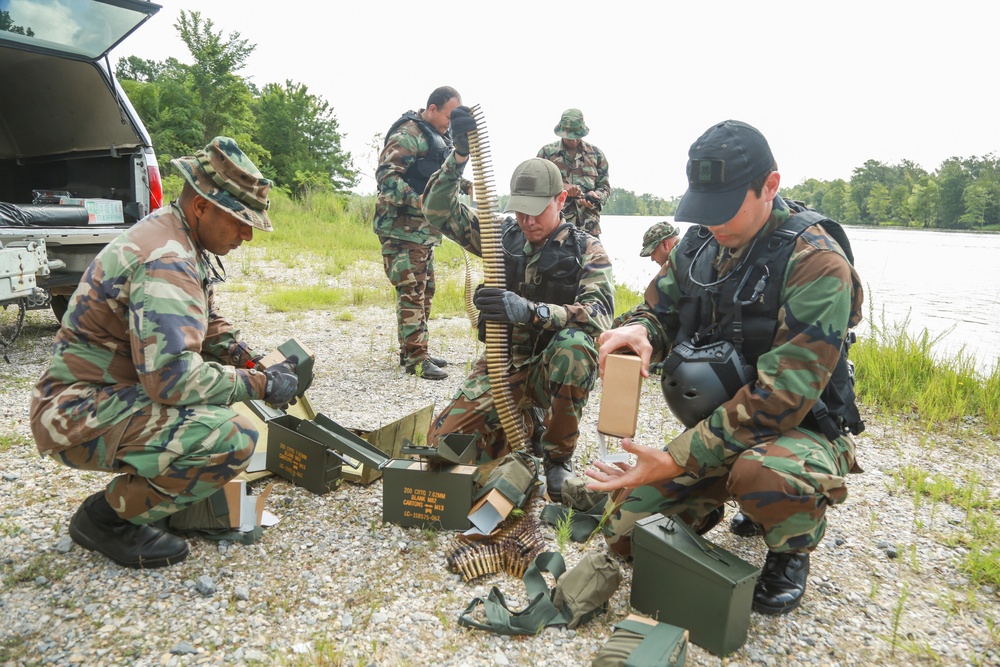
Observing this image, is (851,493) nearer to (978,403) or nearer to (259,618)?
(978,403)

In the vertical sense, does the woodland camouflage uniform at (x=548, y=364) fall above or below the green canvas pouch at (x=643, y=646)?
above

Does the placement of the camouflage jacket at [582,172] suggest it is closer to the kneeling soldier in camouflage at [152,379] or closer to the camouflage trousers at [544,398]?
the camouflage trousers at [544,398]

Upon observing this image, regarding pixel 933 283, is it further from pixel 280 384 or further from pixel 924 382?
pixel 280 384

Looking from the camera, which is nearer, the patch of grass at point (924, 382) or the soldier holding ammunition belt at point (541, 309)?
the soldier holding ammunition belt at point (541, 309)

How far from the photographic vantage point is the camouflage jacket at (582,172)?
27.4 ft

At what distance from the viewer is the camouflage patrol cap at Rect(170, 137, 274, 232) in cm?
284

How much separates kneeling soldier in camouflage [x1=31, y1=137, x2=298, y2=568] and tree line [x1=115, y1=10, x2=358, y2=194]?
864 inches

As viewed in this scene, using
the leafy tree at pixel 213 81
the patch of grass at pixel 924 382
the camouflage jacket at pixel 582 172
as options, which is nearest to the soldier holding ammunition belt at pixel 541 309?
the patch of grass at pixel 924 382

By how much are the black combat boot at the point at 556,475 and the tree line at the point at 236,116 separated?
2163cm

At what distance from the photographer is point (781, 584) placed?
2836 millimetres

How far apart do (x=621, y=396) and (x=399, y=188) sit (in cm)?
383

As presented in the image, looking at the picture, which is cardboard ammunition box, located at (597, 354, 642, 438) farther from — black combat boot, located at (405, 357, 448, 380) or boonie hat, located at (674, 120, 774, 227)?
black combat boot, located at (405, 357, 448, 380)

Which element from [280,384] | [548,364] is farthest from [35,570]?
[548,364]

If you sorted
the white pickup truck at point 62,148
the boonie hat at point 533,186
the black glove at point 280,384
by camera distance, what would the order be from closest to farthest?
the black glove at point 280,384, the boonie hat at point 533,186, the white pickup truck at point 62,148
